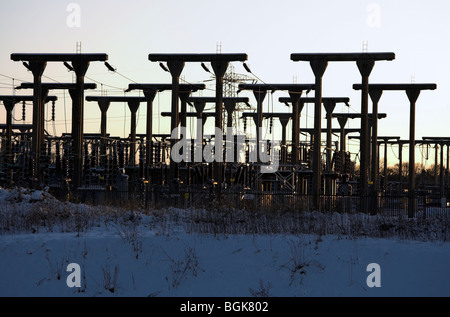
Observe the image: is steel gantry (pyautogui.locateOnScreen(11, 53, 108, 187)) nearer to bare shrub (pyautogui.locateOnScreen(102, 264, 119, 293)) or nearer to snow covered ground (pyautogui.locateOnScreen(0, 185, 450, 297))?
snow covered ground (pyautogui.locateOnScreen(0, 185, 450, 297))

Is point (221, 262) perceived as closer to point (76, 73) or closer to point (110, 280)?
point (110, 280)

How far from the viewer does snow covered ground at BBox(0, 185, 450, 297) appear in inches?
554

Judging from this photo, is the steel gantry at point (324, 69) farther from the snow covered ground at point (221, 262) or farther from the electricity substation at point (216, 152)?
the snow covered ground at point (221, 262)

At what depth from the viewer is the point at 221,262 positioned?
15.6 metres

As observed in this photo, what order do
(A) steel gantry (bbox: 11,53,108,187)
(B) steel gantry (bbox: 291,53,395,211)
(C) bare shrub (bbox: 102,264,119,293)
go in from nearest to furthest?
(C) bare shrub (bbox: 102,264,119,293), (B) steel gantry (bbox: 291,53,395,211), (A) steel gantry (bbox: 11,53,108,187)

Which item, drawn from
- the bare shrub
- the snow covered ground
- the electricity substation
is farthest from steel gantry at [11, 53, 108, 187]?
the bare shrub

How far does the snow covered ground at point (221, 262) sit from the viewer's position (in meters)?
14.1

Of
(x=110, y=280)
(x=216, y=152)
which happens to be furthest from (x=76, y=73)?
(x=110, y=280)

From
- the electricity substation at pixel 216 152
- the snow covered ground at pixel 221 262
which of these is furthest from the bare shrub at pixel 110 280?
the electricity substation at pixel 216 152

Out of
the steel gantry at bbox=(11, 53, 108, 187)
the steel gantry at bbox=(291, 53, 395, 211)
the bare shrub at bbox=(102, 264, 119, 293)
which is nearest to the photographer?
the bare shrub at bbox=(102, 264, 119, 293)

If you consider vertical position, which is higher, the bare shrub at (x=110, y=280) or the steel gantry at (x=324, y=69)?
the steel gantry at (x=324, y=69)
